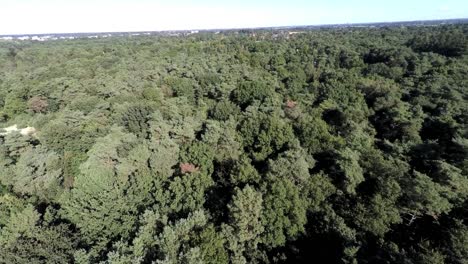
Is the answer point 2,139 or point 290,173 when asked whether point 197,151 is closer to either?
point 290,173

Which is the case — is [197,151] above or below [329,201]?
above

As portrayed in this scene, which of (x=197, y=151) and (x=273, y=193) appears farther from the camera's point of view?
(x=197, y=151)

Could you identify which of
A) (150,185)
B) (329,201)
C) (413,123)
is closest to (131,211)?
(150,185)

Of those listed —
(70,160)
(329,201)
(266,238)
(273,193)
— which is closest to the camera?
(266,238)

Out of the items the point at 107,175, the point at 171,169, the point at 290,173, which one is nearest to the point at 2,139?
the point at 107,175

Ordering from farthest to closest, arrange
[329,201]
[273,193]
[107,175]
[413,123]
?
[413,123], [107,175], [329,201], [273,193]

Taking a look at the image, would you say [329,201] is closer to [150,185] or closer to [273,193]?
[273,193]
